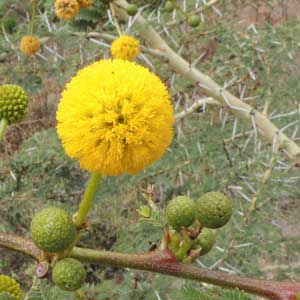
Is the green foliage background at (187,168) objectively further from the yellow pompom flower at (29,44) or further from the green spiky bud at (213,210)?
the green spiky bud at (213,210)

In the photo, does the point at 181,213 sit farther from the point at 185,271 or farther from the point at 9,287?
the point at 9,287

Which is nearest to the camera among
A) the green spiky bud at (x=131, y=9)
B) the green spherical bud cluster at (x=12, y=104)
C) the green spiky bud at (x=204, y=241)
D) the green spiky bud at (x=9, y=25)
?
the green spiky bud at (x=204, y=241)

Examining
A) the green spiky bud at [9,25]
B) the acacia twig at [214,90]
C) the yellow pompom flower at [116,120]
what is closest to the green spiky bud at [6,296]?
the yellow pompom flower at [116,120]

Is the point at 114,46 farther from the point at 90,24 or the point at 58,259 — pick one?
the point at 58,259

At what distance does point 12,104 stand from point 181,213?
0.51m

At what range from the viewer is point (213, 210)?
3.53 ft

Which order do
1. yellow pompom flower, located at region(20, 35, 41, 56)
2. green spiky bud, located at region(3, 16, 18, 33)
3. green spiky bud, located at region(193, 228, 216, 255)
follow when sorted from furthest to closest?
1. green spiky bud, located at region(3, 16, 18, 33)
2. yellow pompom flower, located at region(20, 35, 41, 56)
3. green spiky bud, located at region(193, 228, 216, 255)

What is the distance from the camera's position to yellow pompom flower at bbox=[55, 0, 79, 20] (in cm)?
203

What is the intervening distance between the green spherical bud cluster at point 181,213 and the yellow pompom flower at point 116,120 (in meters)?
0.10

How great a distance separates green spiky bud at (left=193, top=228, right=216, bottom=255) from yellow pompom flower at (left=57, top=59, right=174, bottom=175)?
195 mm

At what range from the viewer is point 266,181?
218 cm

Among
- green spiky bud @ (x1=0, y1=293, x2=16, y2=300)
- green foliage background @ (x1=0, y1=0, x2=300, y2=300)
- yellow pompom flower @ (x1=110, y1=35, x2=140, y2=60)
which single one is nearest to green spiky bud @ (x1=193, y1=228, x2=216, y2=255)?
green spiky bud @ (x1=0, y1=293, x2=16, y2=300)

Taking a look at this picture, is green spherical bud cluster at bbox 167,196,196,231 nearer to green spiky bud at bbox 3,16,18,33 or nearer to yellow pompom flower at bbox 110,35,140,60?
yellow pompom flower at bbox 110,35,140,60

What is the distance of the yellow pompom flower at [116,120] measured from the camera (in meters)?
1.01
